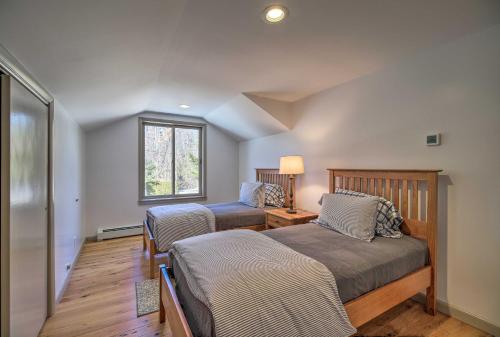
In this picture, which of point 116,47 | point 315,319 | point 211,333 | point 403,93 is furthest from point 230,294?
point 403,93

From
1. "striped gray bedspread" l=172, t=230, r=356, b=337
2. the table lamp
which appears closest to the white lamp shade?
the table lamp

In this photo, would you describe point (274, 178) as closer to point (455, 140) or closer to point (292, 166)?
point (292, 166)

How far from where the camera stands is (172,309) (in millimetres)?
1474

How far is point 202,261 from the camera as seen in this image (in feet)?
4.72

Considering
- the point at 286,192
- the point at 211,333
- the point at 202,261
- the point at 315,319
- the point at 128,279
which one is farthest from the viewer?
the point at 286,192

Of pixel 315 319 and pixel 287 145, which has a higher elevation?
pixel 287 145

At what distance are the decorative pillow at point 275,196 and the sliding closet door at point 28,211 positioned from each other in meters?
2.72

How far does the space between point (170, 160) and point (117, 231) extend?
5.29 feet

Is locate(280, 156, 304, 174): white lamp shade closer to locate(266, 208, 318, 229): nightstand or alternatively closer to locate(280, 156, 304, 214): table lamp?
locate(280, 156, 304, 214): table lamp

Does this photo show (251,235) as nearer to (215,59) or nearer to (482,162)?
(215,59)

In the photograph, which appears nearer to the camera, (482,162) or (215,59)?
(482,162)

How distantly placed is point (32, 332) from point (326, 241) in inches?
89.8

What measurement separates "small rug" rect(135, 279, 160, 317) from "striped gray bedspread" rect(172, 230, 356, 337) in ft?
2.91

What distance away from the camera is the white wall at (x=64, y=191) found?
6.98 ft
